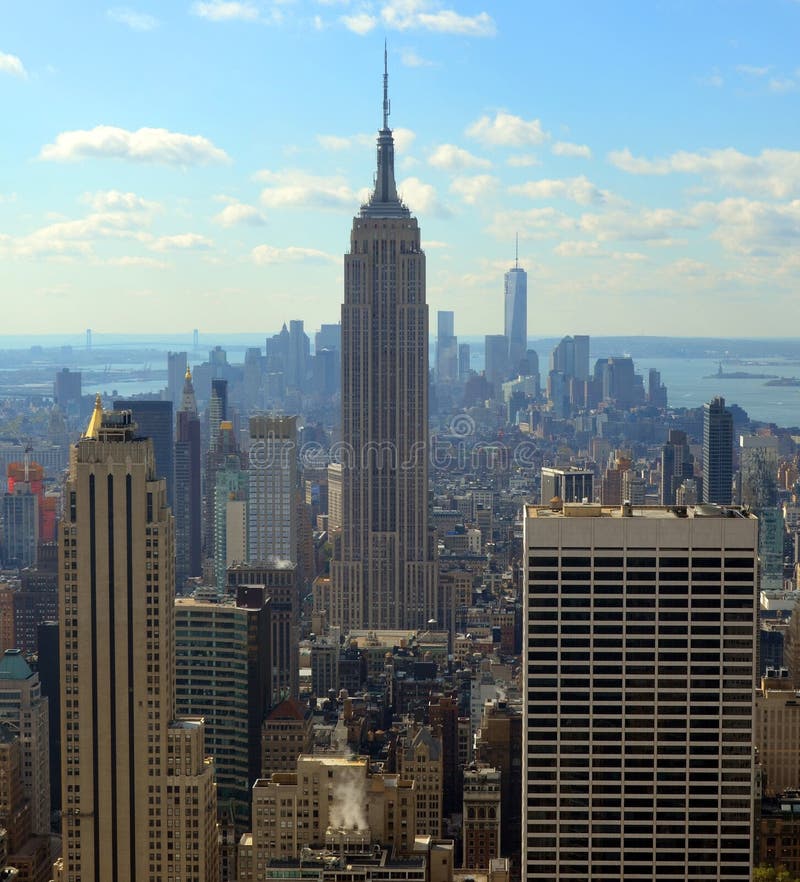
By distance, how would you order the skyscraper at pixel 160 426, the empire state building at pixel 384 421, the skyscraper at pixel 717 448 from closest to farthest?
the skyscraper at pixel 717 448
the empire state building at pixel 384 421
the skyscraper at pixel 160 426

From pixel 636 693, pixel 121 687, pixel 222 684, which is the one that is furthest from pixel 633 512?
pixel 222 684

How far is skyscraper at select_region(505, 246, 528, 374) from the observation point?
192ft

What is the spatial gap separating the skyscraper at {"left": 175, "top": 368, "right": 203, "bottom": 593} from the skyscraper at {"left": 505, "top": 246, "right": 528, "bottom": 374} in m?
13.4

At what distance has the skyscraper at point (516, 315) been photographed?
5847 cm

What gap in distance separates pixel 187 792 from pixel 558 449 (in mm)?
55436

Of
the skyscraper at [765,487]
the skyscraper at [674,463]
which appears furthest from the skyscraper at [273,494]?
the skyscraper at [765,487]

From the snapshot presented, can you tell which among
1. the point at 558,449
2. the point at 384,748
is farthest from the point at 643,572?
the point at 558,449

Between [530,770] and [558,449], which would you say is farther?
[558,449]

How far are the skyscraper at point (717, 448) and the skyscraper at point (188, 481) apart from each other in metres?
18.1

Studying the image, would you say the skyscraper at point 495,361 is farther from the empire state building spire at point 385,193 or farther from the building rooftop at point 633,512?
the building rooftop at point 633,512

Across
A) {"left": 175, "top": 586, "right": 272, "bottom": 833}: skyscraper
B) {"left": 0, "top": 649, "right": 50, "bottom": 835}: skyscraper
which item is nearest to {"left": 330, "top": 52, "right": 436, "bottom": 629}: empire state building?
{"left": 0, "top": 649, "right": 50, "bottom": 835}: skyscraper

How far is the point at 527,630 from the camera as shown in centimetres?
2188

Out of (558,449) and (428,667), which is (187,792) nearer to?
(428,667)

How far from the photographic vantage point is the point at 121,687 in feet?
78.6
